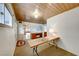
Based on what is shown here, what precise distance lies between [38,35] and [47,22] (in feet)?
1.00

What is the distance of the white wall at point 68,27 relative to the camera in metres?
1.64

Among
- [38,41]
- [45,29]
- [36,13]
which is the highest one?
[36,13]

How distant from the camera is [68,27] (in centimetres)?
174

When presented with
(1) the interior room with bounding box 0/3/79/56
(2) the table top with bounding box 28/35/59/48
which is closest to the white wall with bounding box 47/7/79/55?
(1) the interior room with bounding box 0/3/79/56

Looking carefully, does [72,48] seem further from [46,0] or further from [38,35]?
[46,0]

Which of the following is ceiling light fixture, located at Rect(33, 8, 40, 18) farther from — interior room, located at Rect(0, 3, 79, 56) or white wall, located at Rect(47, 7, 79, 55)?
white wall, located at Rect(47, 7, 79, 55)

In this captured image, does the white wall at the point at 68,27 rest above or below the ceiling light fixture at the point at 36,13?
below

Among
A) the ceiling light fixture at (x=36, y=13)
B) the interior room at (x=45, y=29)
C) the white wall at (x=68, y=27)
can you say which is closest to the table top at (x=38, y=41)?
the interior room at (x=45, y=29)

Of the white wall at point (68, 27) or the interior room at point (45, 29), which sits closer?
the interior room at point (45, 29)

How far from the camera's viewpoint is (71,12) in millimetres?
1736

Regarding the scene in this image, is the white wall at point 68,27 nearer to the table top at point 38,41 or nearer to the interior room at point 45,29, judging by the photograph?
the interior room at point 45,29

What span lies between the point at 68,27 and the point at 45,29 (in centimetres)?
54

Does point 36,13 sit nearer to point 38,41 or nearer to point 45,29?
point 45,29

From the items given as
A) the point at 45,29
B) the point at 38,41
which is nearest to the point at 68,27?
the point at 45,29
